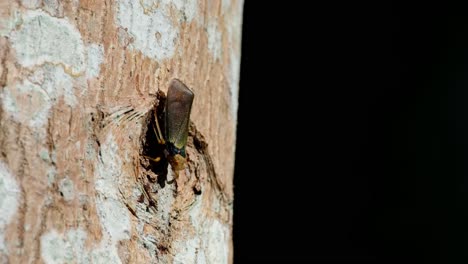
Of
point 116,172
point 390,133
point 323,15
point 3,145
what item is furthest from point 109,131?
point 323,15

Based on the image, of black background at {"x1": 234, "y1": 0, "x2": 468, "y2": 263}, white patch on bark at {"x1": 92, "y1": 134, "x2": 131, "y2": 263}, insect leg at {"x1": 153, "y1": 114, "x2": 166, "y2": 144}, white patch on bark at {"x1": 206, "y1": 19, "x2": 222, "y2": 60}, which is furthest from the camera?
black background at {"x1": 234, "y1": 0, "x2": 468, "y2": 263}

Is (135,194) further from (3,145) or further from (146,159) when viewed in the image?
(3,145)

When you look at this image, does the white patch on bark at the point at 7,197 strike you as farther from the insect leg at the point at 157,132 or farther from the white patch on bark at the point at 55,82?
the insect leg at the point at 157,132

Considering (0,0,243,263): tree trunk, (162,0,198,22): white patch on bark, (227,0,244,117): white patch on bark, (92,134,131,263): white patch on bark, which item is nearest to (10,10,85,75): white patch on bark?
(0,0,243,263): tree trunk

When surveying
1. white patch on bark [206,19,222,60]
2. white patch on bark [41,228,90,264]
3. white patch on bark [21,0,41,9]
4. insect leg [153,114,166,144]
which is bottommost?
white patch on bark [41,228,90,264]

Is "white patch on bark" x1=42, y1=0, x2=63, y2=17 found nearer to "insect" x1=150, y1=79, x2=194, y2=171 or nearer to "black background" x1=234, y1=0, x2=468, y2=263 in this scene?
A: "insect" x1=150, y1=79, x2=194, y2=171

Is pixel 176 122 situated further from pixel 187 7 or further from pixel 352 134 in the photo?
pixel 352 134

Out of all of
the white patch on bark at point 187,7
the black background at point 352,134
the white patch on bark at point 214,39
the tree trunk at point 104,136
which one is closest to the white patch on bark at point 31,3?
the tree trunk at point 104,136

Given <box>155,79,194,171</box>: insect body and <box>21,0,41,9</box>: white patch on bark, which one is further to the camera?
<box>155,79,194,171</box>: insect body
